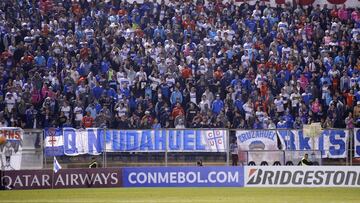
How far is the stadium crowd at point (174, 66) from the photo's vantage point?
1533 inches

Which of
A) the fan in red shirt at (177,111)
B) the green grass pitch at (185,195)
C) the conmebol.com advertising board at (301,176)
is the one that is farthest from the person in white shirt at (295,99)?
the green grass pitch at (185,195)

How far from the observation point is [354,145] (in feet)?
122

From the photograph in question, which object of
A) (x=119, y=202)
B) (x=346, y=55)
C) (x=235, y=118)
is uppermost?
(x=346, y=55)

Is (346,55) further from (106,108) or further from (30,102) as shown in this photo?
(30,102)

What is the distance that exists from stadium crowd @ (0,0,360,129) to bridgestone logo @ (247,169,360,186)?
10.9 feet

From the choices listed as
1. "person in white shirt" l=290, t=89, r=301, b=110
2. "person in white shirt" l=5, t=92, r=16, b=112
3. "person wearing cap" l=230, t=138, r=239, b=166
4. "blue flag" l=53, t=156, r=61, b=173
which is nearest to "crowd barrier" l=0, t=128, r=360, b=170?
"person wearing cap" l=230, t=138, r=239, b=166

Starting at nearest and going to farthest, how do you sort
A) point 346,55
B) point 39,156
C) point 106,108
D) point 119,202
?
point 119,202, point 39,156, point 106,108, point 346,55

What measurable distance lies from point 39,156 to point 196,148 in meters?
6.42

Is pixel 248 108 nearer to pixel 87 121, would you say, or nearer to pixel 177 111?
pixel 177 111

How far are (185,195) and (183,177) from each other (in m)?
4.38

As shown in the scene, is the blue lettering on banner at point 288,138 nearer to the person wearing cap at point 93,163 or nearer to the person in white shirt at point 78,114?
the person wearing cap at point 93,163

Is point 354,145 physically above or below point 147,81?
below

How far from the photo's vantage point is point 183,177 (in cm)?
3672

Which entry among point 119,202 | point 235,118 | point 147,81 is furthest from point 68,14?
point 119,202
